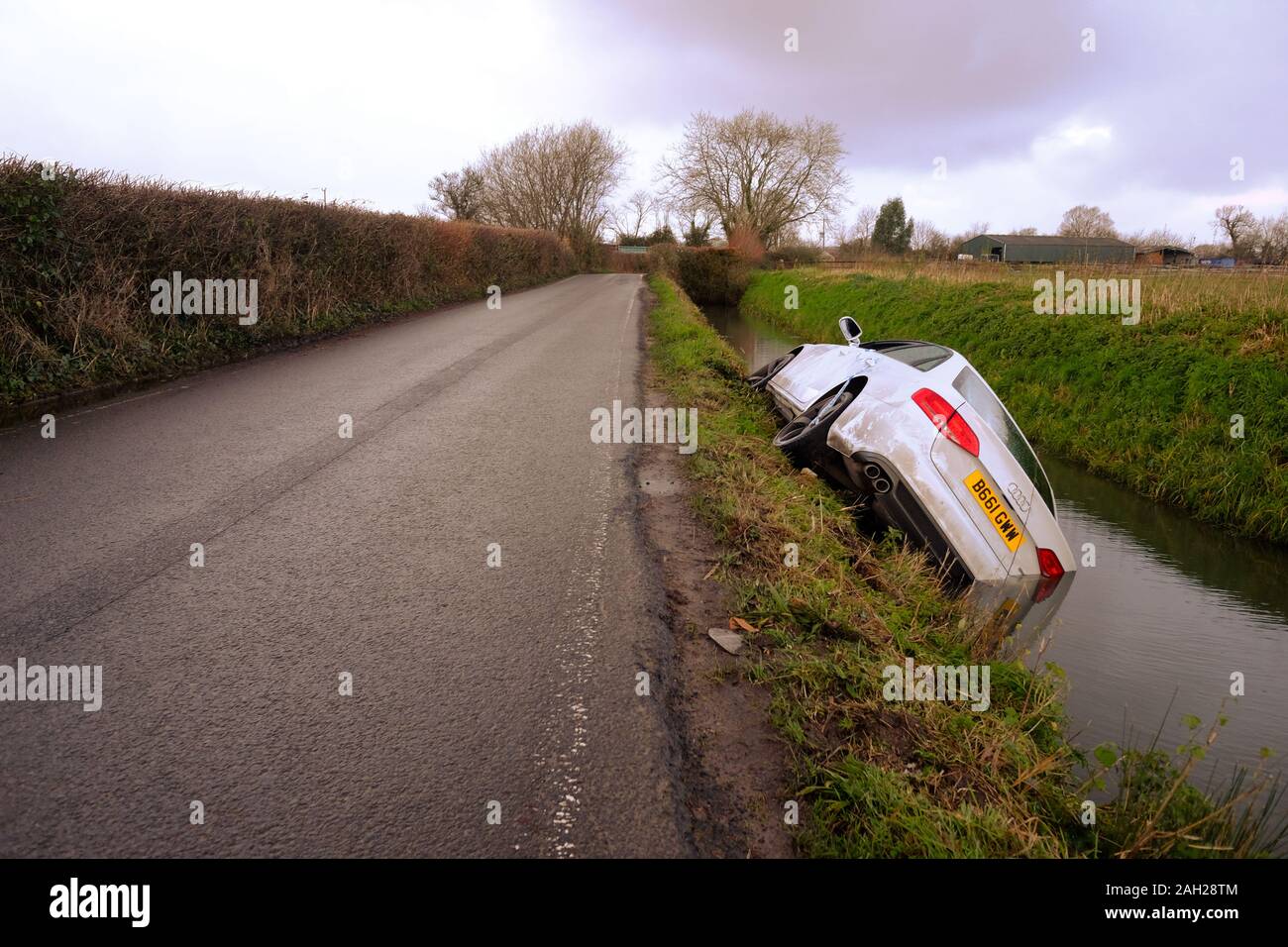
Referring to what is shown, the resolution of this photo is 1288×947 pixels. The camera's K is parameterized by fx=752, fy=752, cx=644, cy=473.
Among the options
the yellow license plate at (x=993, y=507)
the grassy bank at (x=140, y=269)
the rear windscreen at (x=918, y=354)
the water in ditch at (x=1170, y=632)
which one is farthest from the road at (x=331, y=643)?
the water in ditch at (x=1170, y=632)

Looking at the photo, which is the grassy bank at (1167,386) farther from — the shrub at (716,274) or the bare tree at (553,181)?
the bare tree at (553,181)

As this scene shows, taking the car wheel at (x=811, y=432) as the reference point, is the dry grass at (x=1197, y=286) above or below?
above

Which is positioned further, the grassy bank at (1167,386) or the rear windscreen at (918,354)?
the grassy bank at (1167,386)

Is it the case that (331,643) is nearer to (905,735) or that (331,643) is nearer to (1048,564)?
(905,735)

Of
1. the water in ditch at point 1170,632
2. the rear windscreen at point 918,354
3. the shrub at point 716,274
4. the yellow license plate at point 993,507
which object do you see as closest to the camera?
the water in ditch at point 1170,632

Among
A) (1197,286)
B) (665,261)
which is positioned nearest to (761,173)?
(665,261)

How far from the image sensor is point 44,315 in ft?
25.6

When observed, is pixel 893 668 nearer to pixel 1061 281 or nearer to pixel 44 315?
pixel 44 315

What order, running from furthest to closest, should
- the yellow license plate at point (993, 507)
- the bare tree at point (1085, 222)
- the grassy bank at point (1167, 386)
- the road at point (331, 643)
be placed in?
the bare tree at point (1085, 222) < the grassy bank at point (1167, 386) < the yellow license plate at point (993, 507) < the road at point (331, 643)

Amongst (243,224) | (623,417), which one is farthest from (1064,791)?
(243,224)

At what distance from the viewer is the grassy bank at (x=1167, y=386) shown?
8148 millimetres

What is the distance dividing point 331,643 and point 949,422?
4.04 meters
